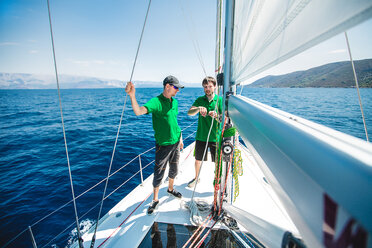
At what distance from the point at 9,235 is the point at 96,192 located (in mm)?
1676

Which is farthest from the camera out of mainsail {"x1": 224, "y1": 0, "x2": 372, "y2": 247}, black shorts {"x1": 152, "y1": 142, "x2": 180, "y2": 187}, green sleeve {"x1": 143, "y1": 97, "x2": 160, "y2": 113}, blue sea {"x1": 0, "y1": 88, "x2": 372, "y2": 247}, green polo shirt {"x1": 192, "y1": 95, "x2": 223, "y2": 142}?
blue sea {"x1": 0, "y1": 88, "x2": 372, "y2": 247}

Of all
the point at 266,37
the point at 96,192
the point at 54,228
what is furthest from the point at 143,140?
the point at 266,37

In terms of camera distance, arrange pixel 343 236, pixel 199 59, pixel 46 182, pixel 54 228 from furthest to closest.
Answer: pixel 46 182 → pixel 54 228 → pixel 199 59 → pixel 343 236

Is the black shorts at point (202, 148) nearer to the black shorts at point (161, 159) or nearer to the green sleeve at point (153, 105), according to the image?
the black shorts at point (161, 159)

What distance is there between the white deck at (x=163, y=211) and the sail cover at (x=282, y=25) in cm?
139

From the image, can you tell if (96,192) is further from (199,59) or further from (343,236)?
(343,236)

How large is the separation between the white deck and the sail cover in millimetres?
1392

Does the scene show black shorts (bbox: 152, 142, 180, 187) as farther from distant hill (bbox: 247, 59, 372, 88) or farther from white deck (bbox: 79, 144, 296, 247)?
distant hill (bbox: 247, 59, 372, 88)

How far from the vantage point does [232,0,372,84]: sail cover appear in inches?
14.8

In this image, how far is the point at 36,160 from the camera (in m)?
6.45

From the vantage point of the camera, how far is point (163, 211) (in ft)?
7.69

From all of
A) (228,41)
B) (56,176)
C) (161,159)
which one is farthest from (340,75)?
(56,176)

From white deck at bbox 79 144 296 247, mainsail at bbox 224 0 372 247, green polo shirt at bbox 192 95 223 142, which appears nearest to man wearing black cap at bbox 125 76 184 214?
white deck at bbox 79 144 296 247

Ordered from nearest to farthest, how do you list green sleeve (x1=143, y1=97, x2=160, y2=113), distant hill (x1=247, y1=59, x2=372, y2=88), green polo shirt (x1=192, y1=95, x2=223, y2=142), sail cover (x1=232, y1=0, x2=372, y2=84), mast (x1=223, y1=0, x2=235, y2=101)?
sail cover (x1=232, y1=0, x2=372, y2=84)
distant hill (x1=247, y1=59, x2=372, y2=88)
mast (x1=223, y1=0, x2=235, y2=101)
green sleeve (x1=143, y1=97, x2=160, y2=113)
green polo shirt (x1=192, y1=95, x2=223, y2=142)
